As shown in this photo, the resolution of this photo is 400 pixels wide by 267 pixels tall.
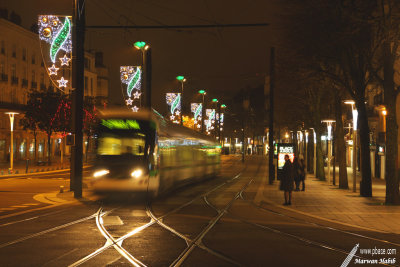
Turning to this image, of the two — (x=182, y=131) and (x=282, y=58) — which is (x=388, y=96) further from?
(x=182, y=131)

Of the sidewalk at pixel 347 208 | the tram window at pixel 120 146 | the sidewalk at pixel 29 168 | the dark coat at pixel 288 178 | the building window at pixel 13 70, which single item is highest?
the building window at pixel 13 70

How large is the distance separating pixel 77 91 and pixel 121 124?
3.49 meters

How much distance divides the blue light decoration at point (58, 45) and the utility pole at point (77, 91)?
472mm

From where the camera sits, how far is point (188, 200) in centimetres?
2339

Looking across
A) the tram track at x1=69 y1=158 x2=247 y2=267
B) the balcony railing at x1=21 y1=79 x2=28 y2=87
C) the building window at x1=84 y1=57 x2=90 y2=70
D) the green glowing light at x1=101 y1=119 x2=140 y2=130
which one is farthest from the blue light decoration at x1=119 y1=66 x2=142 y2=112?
the building window at x1=84 y1=57 x2=90 y2=70

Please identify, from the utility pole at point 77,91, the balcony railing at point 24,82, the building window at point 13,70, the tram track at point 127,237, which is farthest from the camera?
the balcony railing at point 24,82

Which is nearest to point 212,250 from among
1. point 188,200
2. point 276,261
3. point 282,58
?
point 276,261

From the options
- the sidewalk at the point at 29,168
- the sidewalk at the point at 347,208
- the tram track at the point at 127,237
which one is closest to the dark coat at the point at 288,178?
the sidewalk at the point at 347,208

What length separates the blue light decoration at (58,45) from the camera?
23375 mm

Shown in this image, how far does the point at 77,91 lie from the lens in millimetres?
23156

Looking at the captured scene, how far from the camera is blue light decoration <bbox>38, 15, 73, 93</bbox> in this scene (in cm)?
2338

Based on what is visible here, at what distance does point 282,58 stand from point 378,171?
21418 millimetres

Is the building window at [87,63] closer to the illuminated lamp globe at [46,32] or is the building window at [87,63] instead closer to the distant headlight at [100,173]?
the illuminated lamp globe at [46,32]

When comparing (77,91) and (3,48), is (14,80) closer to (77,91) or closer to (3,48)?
(3,48)
